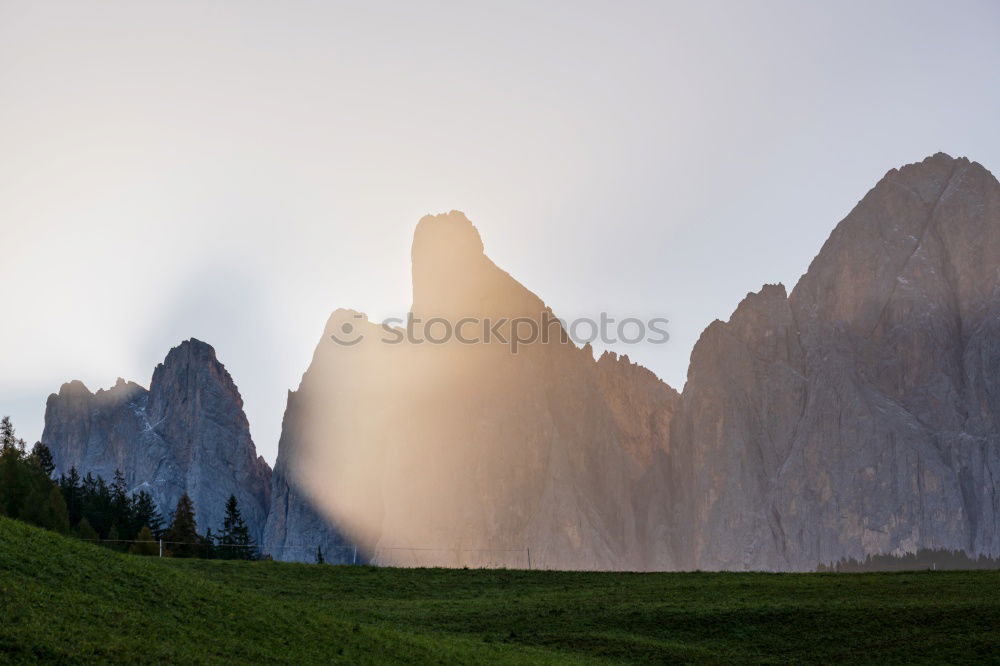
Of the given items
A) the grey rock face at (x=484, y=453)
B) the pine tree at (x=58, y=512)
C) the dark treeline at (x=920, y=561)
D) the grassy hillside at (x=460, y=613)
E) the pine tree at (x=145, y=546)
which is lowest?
the grassy hillside at (x=460, y=613)

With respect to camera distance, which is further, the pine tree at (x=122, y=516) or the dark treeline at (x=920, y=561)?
the dark treeline at (x=920, y=561)

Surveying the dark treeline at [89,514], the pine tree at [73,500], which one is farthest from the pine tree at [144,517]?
the pine tree at [73,500]

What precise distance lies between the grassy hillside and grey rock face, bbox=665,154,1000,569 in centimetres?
10980

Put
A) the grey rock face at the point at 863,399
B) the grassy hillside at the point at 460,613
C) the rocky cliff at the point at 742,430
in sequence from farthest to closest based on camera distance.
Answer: the rocky cliff at the point at 742,430 < the grey rock face at the point at 863,399 < the grassy hillside at the point at 460,613

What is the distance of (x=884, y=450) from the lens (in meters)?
154

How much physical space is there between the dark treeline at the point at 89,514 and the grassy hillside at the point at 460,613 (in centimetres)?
2727

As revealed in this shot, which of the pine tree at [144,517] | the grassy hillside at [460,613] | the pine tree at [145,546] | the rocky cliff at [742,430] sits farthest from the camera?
the rocky cliff at [742,430]

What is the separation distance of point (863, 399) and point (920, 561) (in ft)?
84.5

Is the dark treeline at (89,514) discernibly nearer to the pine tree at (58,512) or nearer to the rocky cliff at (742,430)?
the pine tree at (58,512)

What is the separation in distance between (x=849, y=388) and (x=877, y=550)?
83.3 feet

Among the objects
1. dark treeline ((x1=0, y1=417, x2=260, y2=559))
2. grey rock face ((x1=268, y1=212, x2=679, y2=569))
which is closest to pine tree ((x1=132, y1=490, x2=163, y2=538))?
dark treeline ((x1=0, y1=417, x2=260, y2=559))

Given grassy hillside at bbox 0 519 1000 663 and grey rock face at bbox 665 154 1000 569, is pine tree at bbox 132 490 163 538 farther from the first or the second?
grey rock face at bbox 665 154 1000 569

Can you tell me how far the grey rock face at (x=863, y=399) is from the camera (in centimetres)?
15212

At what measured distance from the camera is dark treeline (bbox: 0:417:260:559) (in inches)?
3123
